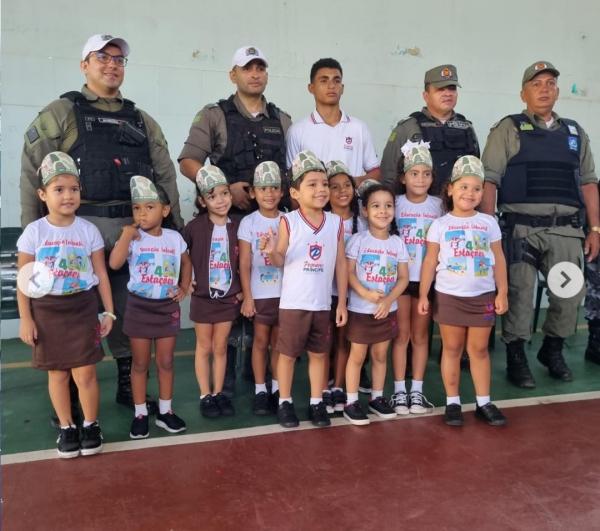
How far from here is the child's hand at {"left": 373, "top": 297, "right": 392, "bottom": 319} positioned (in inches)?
116

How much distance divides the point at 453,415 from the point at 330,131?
1.95 metres

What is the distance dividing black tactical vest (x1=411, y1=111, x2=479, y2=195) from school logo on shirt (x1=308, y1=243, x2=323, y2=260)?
1.14 metres

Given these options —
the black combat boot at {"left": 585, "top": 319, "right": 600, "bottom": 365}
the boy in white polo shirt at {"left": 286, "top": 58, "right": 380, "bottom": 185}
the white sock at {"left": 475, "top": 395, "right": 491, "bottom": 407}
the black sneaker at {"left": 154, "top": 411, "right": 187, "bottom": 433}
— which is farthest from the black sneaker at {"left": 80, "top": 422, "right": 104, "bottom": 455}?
the black combat boot at {"left": 585, "top": 319, "right": 600, "bottom": 365}

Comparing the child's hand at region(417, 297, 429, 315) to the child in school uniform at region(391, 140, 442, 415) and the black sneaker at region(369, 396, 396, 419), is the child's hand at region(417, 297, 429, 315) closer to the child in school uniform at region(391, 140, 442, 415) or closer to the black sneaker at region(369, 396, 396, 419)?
the child in school uniform at region(391, 140, 442, 415)

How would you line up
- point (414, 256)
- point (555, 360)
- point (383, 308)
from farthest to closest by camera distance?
point (555, 360)
point (414, 256)
point (383, 308)

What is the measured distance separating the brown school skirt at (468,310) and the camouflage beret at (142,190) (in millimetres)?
1739

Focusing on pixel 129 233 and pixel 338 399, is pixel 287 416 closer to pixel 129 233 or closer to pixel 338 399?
pixel 338 399

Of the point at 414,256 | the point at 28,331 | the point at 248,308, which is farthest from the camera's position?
the point at 414,256

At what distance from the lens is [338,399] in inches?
127

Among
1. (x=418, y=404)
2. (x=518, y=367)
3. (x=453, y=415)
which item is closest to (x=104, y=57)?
(x=418, y=404)

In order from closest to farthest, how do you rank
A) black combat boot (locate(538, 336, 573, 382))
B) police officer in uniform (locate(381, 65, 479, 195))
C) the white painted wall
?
police officer in uniform (locate(381, 65, 479, 195)), black combat boot (locate(538, 336, 573, 382)), the white painted wall

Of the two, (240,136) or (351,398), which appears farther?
(240,136)

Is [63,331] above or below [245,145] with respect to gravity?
below

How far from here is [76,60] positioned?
14.7 ft
